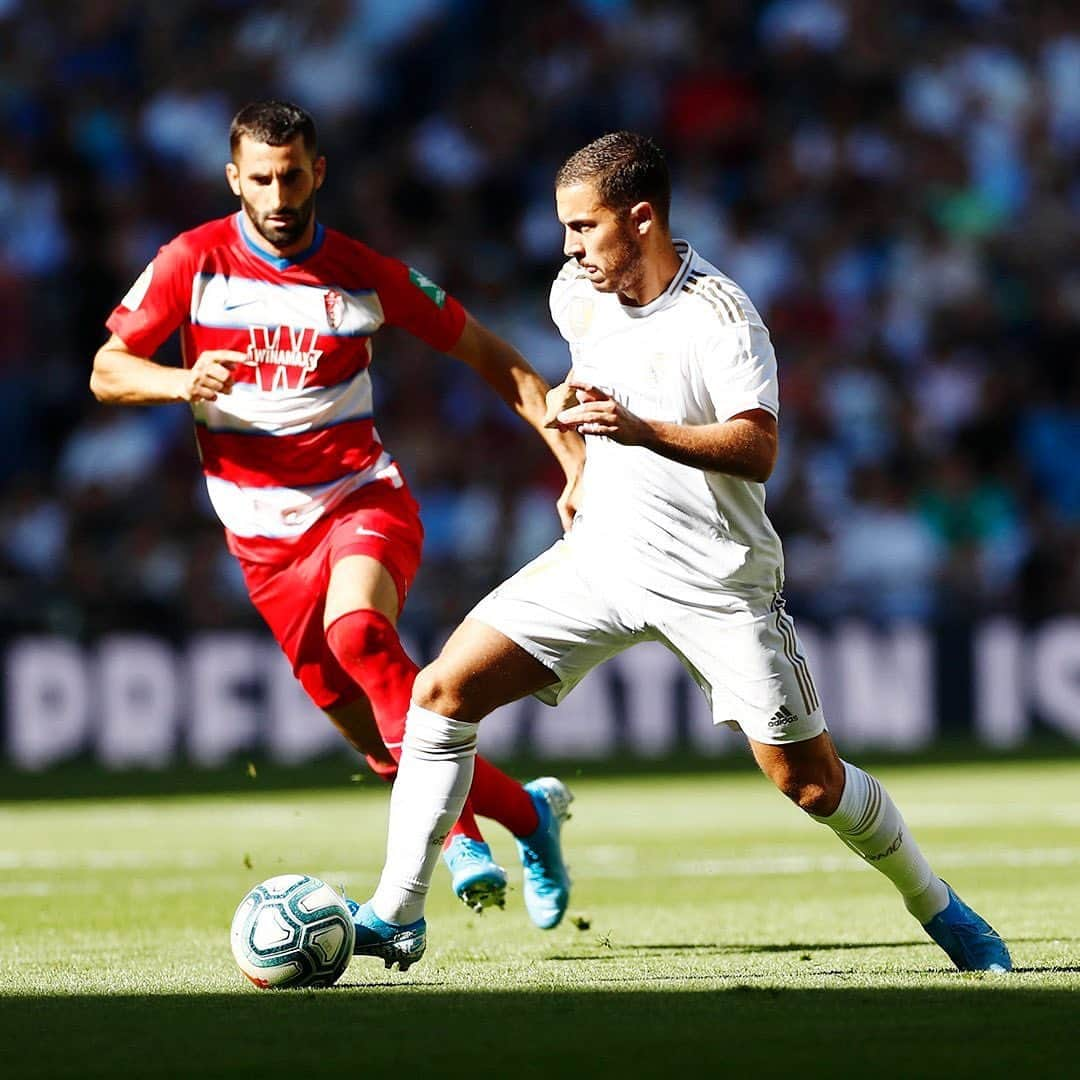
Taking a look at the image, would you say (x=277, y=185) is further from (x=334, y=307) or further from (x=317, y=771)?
(x=317, y=771)

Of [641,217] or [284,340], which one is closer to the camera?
[641,217]

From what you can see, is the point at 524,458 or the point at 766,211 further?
the point at 766,211

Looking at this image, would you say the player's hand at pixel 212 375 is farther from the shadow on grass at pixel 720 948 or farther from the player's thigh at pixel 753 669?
the shadow on grass at pixel 720 948

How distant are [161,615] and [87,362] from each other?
2.56 metres

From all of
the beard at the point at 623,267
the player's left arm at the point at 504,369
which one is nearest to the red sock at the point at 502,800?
the player's left arm at the point at 504,369

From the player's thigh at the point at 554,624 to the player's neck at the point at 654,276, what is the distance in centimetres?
70

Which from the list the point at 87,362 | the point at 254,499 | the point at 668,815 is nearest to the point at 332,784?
the point at 668,815

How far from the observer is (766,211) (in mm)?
17547

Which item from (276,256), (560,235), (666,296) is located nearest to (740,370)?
(666,296)

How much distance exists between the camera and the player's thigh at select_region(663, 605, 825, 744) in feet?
17.0

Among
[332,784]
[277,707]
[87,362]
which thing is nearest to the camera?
[332,784]

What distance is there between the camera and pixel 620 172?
5.15m

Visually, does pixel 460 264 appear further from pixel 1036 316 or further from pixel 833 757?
pixel 833 757

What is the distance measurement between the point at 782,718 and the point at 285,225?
2311mm
